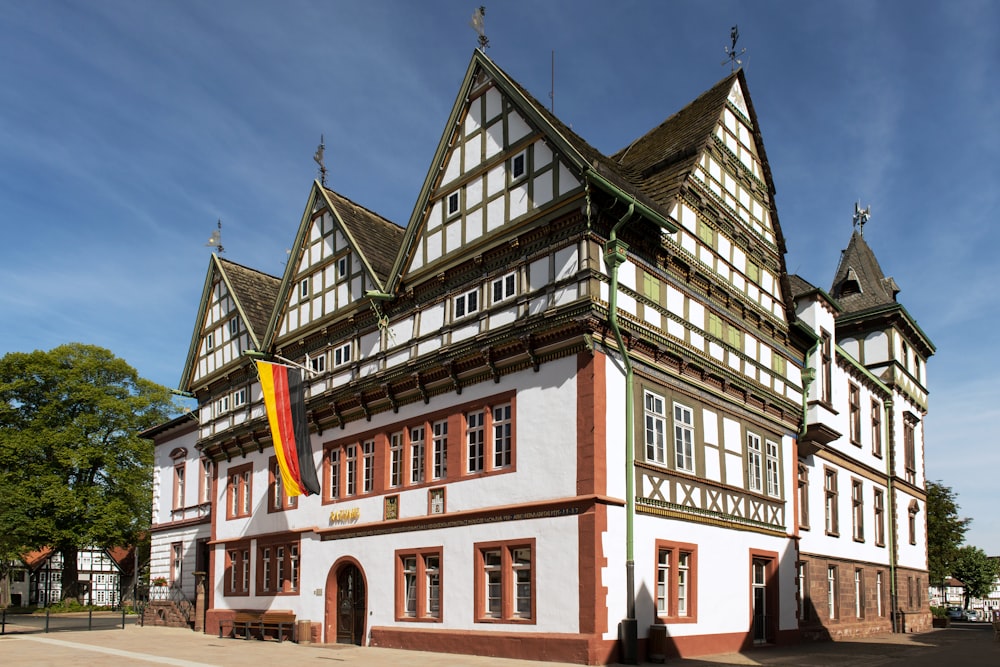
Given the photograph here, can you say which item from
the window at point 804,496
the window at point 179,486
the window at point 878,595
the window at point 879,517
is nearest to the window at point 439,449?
the window at point 804,496

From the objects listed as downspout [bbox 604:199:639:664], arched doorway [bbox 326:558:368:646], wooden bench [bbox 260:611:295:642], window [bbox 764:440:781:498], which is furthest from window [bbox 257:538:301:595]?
window [bbox 764:440:781:498]

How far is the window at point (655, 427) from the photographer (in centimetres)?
2097

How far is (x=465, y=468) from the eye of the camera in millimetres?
22391

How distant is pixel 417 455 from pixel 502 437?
366cm

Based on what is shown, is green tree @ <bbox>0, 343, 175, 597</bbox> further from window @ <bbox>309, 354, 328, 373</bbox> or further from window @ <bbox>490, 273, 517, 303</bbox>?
window @ <bbox>490, 273, 517, 303</bbox>

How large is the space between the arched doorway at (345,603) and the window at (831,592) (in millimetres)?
15628

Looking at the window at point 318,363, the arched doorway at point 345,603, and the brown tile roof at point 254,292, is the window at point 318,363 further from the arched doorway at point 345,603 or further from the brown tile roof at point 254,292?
the arched doorway at point 345,603

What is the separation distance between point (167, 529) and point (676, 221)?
2823cm

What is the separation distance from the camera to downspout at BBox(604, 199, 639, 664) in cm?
1870

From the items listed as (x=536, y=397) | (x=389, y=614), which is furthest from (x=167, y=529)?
(x=536, y=397)

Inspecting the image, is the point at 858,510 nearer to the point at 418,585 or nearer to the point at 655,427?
the point at 655,427

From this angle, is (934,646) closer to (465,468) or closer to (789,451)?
(789,451)

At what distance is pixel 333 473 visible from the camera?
2792cm

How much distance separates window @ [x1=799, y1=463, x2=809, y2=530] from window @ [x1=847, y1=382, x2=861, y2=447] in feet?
18.2
